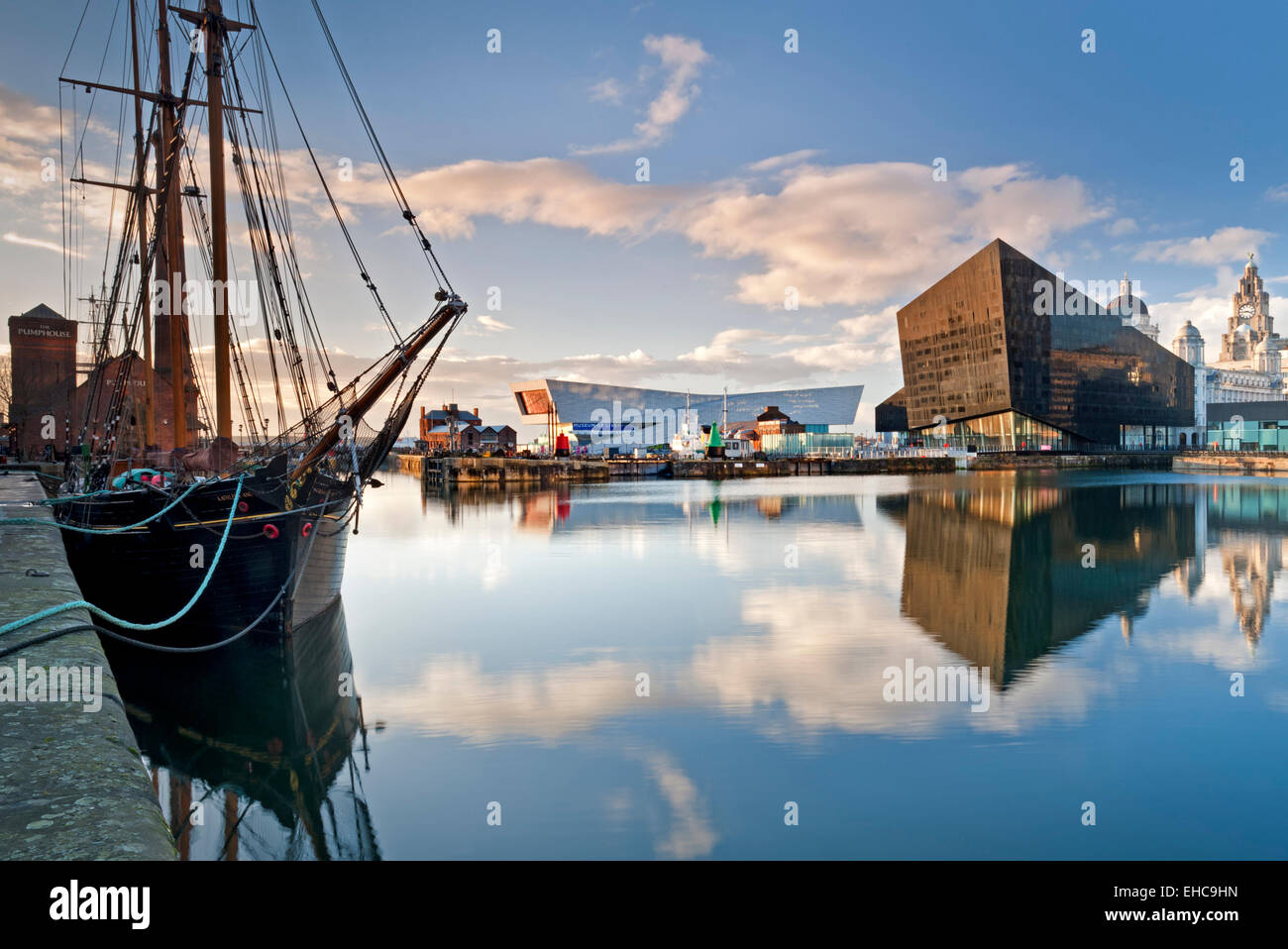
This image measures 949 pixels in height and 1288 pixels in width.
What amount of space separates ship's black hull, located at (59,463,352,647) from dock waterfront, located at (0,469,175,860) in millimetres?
8422

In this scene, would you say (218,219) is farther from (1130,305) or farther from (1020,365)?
(1130,305)

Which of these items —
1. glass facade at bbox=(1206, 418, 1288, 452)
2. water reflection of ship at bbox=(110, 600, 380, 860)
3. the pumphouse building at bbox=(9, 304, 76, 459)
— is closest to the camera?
water reflection of ship at bbox=(110, 600, 380, 860)

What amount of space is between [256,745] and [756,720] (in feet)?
25.3

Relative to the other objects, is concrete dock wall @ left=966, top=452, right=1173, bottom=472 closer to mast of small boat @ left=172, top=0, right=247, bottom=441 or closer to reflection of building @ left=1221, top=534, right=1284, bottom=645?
reflection of building @ left=1221, top=534, right=1284, bottom=645

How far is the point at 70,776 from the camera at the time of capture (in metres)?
5.13

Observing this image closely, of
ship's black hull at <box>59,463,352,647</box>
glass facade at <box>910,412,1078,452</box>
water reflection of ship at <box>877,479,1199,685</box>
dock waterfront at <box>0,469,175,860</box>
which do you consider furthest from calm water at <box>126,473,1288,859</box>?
glass facade at <box>910,412,1078,452</box>

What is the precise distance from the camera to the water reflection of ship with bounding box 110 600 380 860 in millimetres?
9984

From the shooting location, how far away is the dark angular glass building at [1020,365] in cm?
12519

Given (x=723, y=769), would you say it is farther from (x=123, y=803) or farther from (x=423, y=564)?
(x=423, y=564)

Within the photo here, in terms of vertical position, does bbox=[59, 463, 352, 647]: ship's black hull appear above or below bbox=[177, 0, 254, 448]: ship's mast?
below

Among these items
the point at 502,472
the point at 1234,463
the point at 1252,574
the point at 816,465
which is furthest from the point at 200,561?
the point at 1234,463
